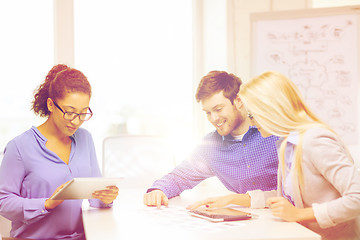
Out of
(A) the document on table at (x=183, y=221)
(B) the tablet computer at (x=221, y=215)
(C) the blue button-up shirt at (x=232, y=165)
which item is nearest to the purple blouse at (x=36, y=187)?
(A) the document on table at (x=183, y=221)

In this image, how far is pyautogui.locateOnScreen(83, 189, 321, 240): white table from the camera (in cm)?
147

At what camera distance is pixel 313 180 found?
5.50 ft

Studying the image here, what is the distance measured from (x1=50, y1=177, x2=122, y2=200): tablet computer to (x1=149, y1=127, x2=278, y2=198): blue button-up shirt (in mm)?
419

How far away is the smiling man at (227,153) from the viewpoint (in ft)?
7.56

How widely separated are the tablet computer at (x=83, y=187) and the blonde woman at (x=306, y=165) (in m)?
0.65

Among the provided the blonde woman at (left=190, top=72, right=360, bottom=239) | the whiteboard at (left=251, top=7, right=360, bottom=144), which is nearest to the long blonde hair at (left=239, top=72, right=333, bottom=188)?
A: the blonde woman at (left=190, top=72, right=360, bottom=239)

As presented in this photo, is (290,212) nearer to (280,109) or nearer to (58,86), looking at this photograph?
(280,109)

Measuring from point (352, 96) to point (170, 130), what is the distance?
158cm

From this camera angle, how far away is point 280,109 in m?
1.74

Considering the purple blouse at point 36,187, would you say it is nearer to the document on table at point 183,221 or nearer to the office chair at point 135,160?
the document on table at point 183,221

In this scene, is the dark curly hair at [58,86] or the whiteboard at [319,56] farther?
the whiteboard at [319,56]

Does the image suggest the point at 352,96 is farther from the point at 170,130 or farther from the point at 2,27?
the point at 2,27

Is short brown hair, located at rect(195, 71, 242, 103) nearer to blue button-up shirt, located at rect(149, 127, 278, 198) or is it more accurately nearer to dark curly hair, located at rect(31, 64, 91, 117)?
blue button-up shirt, located at rect(149, 127, 278, 198)

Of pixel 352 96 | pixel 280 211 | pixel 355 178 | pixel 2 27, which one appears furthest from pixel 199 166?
pixel 2 27
